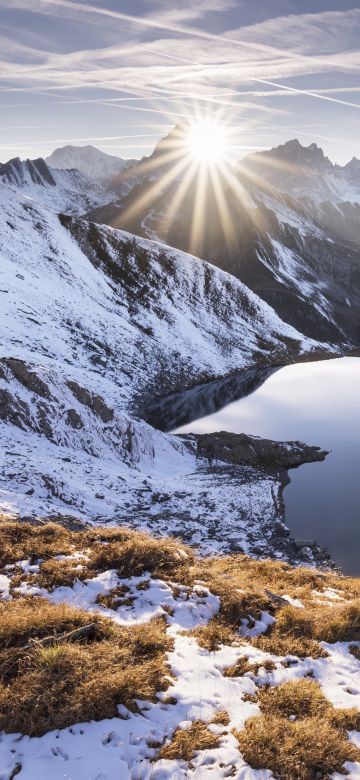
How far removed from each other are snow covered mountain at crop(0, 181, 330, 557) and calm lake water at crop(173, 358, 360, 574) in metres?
2.11

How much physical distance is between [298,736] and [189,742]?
1.49m

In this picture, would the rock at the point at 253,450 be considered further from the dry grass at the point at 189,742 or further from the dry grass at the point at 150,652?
the dry grass at the point at 189,742

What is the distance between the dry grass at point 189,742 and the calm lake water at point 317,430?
19880 mm

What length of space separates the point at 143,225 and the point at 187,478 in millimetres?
171530

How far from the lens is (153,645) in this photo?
7938 mm

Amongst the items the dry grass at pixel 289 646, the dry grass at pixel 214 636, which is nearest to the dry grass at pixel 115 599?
the dry grass at pixel 214 636

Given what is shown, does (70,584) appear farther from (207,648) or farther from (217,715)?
(217,715)

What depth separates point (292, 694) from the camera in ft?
23.5

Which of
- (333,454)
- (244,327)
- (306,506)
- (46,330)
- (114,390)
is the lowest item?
(306,506)

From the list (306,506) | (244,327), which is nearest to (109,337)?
(244,327)

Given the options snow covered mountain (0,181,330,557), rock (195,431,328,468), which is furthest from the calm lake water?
snow covered mountain (0,181,330,557)

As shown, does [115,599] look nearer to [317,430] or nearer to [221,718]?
[221,718]

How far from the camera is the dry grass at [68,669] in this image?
6164mm

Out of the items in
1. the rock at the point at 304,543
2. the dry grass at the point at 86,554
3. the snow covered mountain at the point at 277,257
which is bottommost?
the rock at the point at 304,543
